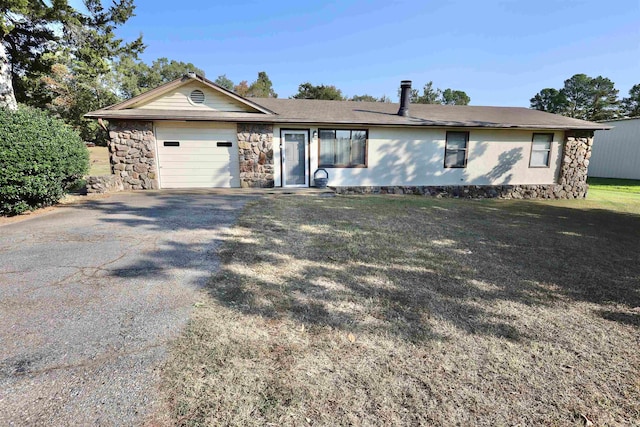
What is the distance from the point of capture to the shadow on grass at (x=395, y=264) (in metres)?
2.96

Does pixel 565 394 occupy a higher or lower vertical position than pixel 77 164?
lower

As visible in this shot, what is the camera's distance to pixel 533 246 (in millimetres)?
5383

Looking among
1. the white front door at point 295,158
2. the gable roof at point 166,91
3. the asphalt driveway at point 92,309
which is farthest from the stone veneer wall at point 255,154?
the asphalt driveway at point 92,309

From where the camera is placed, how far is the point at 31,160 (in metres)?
5.85

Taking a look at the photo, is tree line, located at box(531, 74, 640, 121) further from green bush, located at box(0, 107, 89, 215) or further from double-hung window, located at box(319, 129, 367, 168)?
green bush, located at box(0, 107, 89, 215)

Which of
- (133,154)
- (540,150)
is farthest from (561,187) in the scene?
(133,154)

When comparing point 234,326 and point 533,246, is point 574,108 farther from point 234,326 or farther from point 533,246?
point 234,326

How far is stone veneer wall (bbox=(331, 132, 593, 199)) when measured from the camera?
12.2 meters

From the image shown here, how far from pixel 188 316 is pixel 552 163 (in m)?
14.8

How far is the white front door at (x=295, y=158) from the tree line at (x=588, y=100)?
49577 mm

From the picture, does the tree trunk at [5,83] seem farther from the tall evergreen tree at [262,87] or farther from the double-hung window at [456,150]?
the tall evergreen tree at [262,87]

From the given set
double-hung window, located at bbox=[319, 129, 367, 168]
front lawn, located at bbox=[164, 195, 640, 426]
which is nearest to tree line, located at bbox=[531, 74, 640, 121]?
double-hung window, located at bbox=[319, 129, 367, 168]

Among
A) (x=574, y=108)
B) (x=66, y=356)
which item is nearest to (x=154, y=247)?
(x=66, y=356)

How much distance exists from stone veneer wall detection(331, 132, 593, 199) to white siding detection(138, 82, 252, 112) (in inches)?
294
